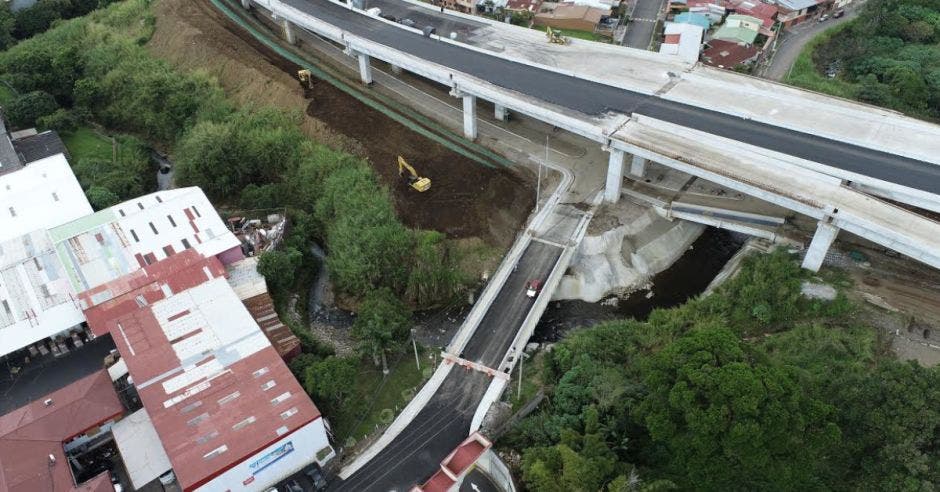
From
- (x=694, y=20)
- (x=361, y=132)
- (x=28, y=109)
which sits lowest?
(x=361, y=132)

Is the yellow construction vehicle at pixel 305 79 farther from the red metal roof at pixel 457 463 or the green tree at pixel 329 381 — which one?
the red metal roof at pixel 457 463

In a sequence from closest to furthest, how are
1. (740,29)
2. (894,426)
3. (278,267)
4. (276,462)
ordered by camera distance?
(894,426), (276,462), (278,267), (740,29)

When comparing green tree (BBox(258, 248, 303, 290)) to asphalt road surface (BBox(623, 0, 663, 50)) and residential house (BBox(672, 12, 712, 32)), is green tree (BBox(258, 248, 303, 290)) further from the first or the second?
residential house (BBox(672, 12, 712, 32))

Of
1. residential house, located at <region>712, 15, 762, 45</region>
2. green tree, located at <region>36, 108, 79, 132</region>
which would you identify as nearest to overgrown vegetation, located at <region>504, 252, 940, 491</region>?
residential house, located at <region>712, 15, 762, 45</region>

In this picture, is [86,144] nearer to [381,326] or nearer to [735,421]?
[381,326]

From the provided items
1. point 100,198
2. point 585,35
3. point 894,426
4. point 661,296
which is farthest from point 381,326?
point 585,35

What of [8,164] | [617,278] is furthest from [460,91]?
[8,164]

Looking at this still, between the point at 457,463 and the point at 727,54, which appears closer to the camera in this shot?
the point at 457,463
